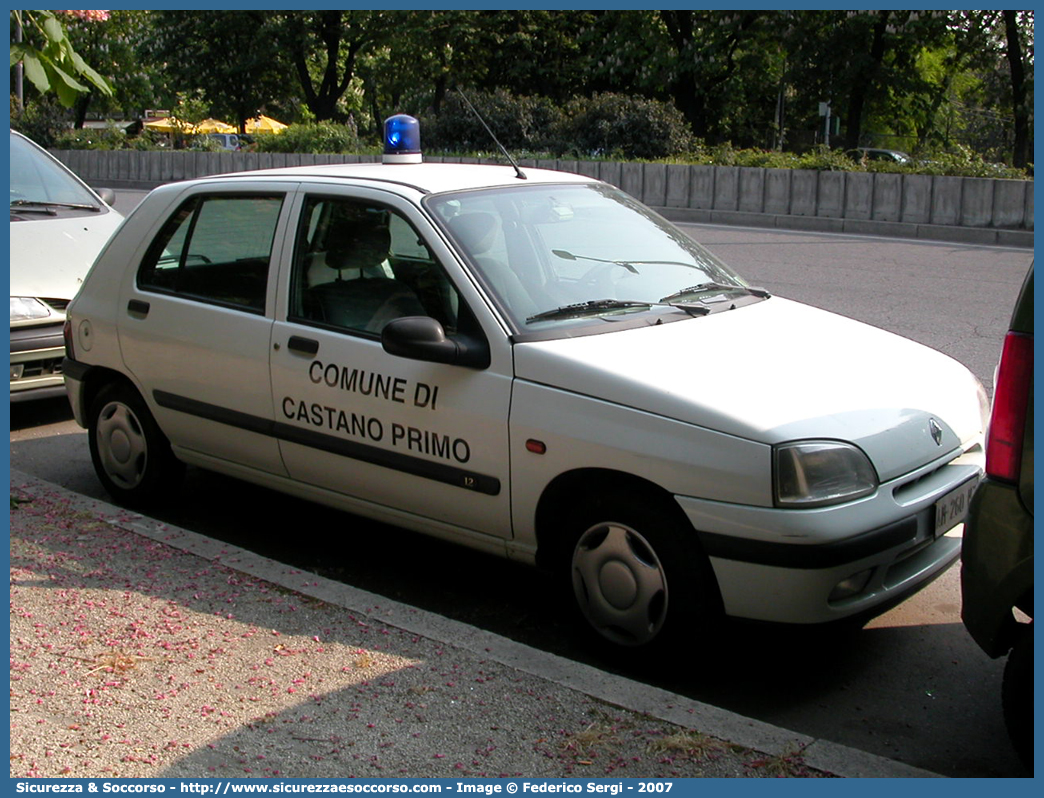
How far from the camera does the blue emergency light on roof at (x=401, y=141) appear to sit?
19.2 ft

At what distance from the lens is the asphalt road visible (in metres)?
3.67

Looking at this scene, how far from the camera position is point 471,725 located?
342cm

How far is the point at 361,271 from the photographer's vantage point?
4.82 metres

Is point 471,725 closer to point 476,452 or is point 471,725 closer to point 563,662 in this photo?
point 563,662

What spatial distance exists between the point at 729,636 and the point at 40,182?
6.15 meters

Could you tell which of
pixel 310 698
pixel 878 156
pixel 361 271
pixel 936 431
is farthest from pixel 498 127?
pixel 310 698

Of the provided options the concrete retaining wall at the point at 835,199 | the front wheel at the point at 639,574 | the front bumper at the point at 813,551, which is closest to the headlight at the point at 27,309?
the front wheel at the point at 639,574

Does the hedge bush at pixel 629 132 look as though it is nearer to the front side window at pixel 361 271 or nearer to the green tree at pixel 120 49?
the front side window at pixel 361 271

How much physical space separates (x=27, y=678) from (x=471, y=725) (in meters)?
1.39

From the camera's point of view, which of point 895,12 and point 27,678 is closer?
point 27,678

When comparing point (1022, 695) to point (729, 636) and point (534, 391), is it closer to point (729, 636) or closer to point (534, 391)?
point (729, 636)

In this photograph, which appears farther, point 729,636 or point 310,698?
point 729,636

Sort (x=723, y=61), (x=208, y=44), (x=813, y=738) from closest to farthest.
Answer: (x=813, y=738), (x=723, y=61), (x=208, y=44)
